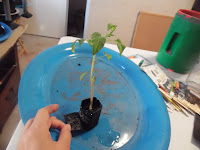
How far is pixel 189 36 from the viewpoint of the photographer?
0.69 metres

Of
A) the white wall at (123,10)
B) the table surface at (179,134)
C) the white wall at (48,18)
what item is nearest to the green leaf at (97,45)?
the table surface at (179,134)

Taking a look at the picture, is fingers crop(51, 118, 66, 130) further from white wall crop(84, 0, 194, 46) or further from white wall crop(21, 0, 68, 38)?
white wall crop(21, 0, 68, 38)

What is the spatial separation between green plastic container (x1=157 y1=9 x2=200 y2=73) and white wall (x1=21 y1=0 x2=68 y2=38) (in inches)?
70.0

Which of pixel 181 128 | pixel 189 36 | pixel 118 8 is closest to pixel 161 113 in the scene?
pixel 181 128

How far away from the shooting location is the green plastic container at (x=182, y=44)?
679mm

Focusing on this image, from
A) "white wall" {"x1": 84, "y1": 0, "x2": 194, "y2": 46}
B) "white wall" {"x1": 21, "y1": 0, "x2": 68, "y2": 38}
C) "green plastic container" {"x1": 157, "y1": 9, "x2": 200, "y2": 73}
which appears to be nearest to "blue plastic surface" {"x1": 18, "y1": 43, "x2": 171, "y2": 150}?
"green plastic container" {"x1": 157, "y1": 9, "x2": 200, "y2": 73}

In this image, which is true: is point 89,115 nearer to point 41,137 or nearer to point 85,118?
point 85,118

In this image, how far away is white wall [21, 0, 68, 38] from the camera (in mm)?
2129

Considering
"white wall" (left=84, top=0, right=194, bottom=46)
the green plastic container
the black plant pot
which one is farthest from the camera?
"white wall" (left=84, top=0, right=194, bottom=46)

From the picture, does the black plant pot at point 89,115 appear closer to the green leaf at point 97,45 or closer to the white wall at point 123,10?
the green leaf at point 97,45

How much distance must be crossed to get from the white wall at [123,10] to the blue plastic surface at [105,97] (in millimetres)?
1041

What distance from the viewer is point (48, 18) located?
225cm

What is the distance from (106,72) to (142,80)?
0.56 ft

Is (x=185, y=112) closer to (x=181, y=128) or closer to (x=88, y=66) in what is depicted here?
(x=181, y=128)
